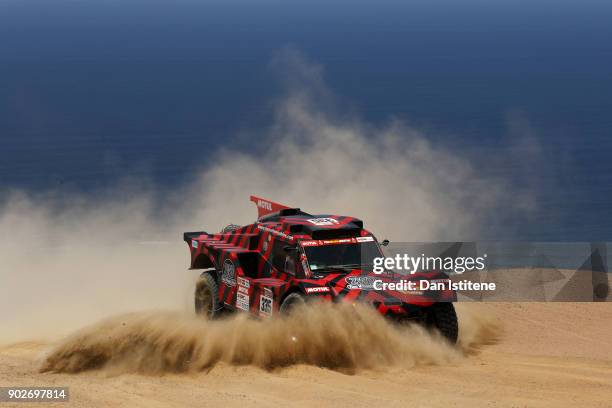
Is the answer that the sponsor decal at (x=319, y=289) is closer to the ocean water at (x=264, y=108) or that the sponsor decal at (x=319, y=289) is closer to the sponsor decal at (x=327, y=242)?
the sponsor decal at (x=327, y=242)

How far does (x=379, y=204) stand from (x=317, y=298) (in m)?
19.3

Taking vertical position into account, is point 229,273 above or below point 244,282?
above

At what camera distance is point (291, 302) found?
1543 centimetres

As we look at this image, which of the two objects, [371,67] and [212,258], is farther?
[371,67]

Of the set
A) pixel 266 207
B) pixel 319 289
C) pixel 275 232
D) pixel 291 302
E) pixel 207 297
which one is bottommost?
pixel 291 302

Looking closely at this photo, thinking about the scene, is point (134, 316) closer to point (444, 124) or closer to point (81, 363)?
point (81, 363)

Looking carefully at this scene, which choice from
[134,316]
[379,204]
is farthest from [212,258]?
[379,204]

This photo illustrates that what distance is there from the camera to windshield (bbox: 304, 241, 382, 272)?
52.8ft

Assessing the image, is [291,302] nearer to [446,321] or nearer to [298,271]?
[298,271]

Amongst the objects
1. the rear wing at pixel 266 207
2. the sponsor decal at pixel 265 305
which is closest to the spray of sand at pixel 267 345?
the sponsor decal at pixel 265 305

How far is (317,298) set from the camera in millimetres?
15055

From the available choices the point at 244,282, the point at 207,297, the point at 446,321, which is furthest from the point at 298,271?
the point at 207,297

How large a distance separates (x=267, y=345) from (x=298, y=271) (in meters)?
1.66

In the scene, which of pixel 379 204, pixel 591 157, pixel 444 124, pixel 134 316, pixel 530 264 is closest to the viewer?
pixel 134 316
